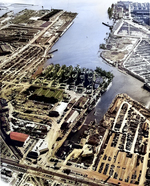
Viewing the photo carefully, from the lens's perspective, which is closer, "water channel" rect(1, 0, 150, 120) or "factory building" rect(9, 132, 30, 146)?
"factory building" rect(9, 132, 30, 146)

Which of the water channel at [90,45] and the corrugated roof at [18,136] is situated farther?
the water channel at [90,45]

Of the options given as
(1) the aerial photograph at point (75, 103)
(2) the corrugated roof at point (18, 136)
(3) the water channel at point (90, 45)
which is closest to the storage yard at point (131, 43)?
(1) the aerial photograph at point (75, 103)

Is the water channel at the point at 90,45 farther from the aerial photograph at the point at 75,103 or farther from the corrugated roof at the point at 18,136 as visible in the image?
the corrugated roof at the point at 18,136

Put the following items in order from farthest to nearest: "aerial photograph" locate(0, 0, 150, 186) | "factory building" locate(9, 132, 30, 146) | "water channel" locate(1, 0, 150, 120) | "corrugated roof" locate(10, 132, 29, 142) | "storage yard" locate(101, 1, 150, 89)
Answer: "storage yard" locate(101, 1, 150, 89) → "water channel" locate(1, 0, 150, 120) → "corrugated roof" locate(10, 132, 29, 142) → "factory building" locate(9, 132, 30, 146) → "aerial photograph" locate(0, 0, 150, 186)

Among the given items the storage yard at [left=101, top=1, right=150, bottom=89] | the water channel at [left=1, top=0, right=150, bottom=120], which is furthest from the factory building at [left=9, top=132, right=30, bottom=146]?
the storage yard at [left=101, top=1, right=150, bottom=89]

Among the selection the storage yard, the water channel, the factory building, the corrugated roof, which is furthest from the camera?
the storage yard

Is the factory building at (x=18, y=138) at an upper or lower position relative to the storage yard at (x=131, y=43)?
lower

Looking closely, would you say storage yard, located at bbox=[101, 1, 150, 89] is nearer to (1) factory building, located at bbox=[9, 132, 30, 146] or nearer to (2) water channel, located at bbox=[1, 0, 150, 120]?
(2) water channel, located at bbox=[1, 0, 150, 120]

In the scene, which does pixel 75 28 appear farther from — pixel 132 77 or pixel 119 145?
pixel 119 145

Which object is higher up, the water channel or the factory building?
the water channel
